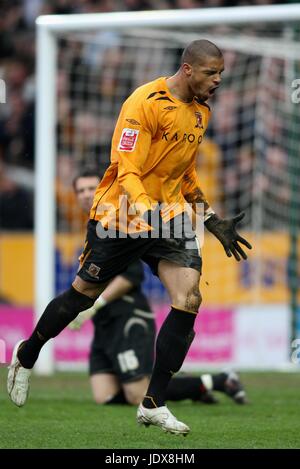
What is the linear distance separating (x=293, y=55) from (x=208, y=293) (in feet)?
9.92

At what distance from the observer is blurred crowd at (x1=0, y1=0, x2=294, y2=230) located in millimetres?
13117

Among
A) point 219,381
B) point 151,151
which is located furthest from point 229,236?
point 219,381

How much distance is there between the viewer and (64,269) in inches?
486

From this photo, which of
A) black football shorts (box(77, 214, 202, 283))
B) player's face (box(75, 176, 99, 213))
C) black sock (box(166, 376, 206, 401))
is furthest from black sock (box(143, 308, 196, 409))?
player's face (box(75, 176, 99, 213))

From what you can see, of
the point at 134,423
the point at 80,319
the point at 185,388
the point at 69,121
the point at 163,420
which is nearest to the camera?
the point at 163,420

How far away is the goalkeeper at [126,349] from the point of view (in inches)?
321

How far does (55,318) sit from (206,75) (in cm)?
172

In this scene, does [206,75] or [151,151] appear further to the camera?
[151,151]

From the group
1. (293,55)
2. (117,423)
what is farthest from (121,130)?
(293,55)

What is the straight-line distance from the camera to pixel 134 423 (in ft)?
22.9

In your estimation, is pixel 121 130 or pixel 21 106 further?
pixel 21 106

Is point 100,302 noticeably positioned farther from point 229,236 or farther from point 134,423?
point 229,236

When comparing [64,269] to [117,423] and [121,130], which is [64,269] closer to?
[117,423]

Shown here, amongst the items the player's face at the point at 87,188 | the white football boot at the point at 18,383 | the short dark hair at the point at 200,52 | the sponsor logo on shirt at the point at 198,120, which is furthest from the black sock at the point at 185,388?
the short dark hair at the point at 200,52
